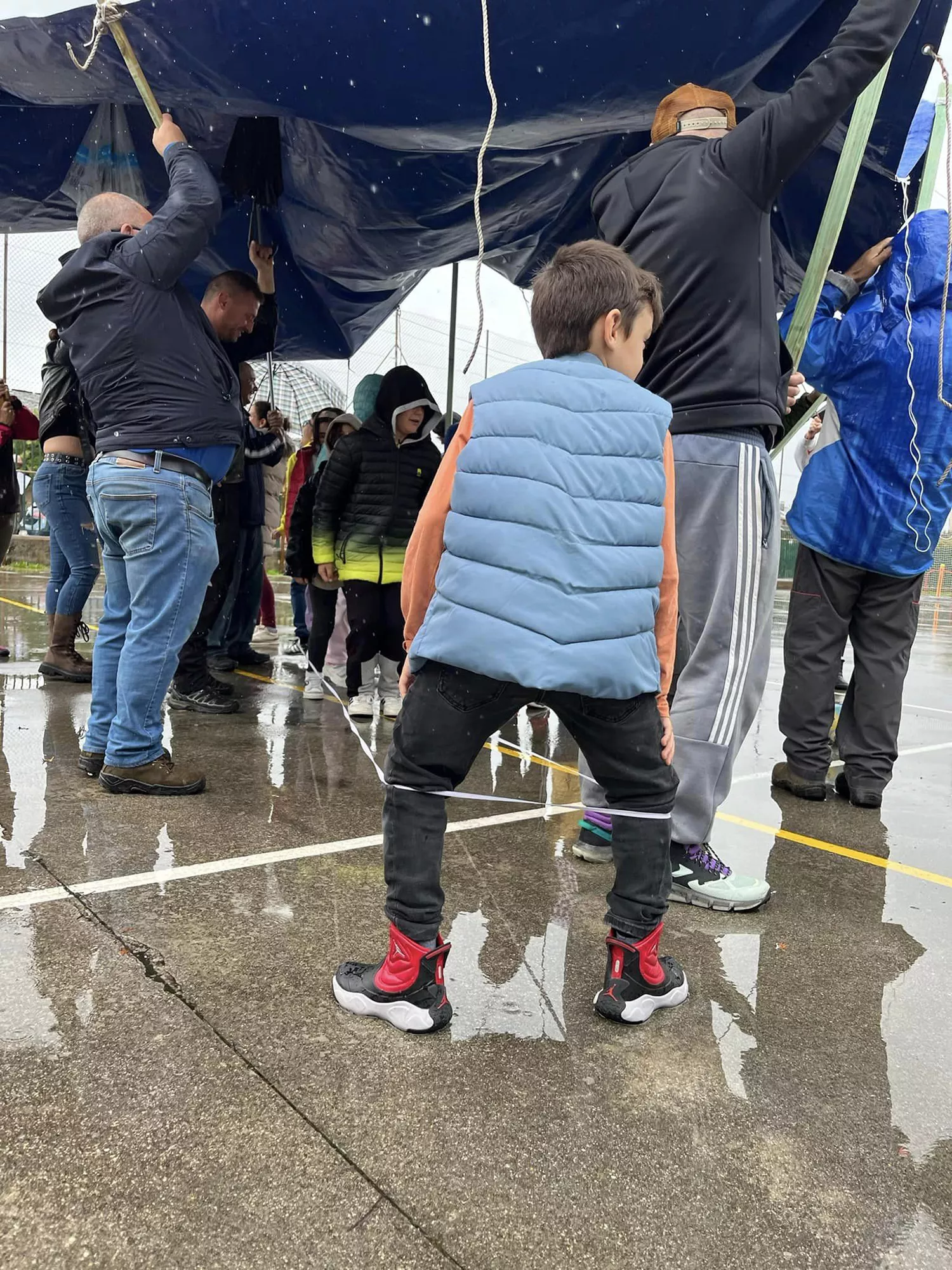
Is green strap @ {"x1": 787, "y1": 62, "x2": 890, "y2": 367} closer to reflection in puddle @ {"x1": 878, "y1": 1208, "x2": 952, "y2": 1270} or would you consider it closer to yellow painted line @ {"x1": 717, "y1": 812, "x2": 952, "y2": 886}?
yellow painted line @ {"x1": 717, "y1": 812, "x2": 952, "y2": 886}

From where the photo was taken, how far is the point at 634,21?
3098mm

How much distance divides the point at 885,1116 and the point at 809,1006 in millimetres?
390

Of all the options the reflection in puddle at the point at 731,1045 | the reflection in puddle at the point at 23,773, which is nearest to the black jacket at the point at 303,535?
the reflection in puddle at the point at 23,773

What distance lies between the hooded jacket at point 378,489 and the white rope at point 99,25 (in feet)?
6.58

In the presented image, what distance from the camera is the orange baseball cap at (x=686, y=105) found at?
2.72 m

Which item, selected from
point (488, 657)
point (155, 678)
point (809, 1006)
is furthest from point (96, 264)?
point (809, 1006)

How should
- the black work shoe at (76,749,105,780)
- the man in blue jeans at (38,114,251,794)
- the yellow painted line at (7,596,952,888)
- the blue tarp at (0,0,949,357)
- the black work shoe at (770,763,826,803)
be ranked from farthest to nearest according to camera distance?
the black work shoe at (770,763,826,803) < the black work shoe at (76,749,105,780) < the man in blue jeans at (38,114,251,794) < the blue tarp at (0,0,949,357) < the yellow painted line at (7,596,952,888)

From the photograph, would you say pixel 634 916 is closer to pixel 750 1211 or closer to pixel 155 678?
pixel 750 1211

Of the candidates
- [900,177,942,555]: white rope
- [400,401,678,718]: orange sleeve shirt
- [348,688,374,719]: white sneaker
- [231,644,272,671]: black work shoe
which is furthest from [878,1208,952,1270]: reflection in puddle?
[231,644,272,671]: black work shoe

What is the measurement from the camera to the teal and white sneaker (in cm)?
255

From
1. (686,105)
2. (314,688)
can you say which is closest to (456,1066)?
(686,105)

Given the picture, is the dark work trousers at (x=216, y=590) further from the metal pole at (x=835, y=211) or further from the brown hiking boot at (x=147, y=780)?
the metal pole at (x=835, y=211)

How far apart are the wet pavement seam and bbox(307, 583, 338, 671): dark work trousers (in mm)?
3002

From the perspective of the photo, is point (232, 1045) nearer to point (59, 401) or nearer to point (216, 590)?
point (216, 590)
